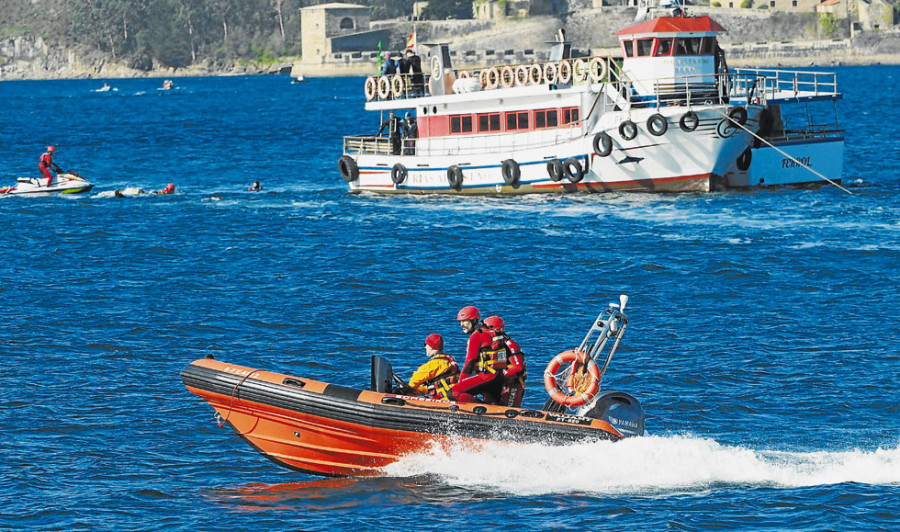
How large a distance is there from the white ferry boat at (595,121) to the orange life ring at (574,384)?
2343cm

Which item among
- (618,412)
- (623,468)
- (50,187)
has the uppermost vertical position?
(50,187)

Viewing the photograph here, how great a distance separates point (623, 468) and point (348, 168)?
31.8 m

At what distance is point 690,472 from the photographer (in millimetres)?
16078

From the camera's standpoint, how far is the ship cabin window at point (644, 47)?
4159 cm

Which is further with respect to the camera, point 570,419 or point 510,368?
point 510,368

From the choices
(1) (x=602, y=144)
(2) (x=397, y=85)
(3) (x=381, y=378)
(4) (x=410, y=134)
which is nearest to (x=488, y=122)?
(4) (x=410, y=134)

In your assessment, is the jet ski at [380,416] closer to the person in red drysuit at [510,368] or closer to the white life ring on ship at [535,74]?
the person in red drysuit at [510,368]

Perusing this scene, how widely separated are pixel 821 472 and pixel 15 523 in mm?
9910

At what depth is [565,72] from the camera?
41.2 m

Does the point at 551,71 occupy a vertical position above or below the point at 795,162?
above

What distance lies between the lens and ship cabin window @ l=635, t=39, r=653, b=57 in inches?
1638

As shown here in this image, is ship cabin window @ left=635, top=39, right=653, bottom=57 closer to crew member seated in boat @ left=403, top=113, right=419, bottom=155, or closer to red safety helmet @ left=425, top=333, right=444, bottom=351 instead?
crew member seated in boat @ left=403, top=113, right=419, bottom=155

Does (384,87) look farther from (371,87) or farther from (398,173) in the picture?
(398,173)

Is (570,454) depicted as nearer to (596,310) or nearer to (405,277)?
(596,310)
